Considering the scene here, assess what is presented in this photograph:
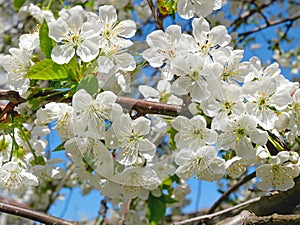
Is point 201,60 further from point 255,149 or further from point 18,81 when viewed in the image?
point 18,81

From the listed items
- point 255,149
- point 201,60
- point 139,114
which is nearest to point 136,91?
point 139,114

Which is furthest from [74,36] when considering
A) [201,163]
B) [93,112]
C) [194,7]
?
[201,163]

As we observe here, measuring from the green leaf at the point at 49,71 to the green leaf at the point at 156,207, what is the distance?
0.61 meters

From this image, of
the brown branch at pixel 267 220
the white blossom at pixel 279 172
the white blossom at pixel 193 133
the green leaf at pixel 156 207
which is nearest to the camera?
the brown branch at pixel 267 220

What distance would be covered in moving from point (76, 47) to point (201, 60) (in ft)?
0.87

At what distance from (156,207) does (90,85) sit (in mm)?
634

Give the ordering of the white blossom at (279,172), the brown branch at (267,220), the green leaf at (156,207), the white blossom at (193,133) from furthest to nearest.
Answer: the green leaf at (156,207), the white blossom at (279,172), the white blossom at (193,133), the brown branch at (267,220)

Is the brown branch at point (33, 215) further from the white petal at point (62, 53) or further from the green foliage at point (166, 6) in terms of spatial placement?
the green foliage at point (166, 6)

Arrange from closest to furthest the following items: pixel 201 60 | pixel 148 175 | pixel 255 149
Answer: pixel 201 60
pixel 255 149
pixel 148 175

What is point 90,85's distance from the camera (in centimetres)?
96

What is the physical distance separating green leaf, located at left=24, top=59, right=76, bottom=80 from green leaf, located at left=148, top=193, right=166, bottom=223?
0.61 meters

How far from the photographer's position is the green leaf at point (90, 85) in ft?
3.13

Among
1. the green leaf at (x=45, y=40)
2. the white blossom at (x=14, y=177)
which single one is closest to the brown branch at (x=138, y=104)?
the green leaf at (x=45, y=40)

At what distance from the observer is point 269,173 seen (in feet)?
3.79
